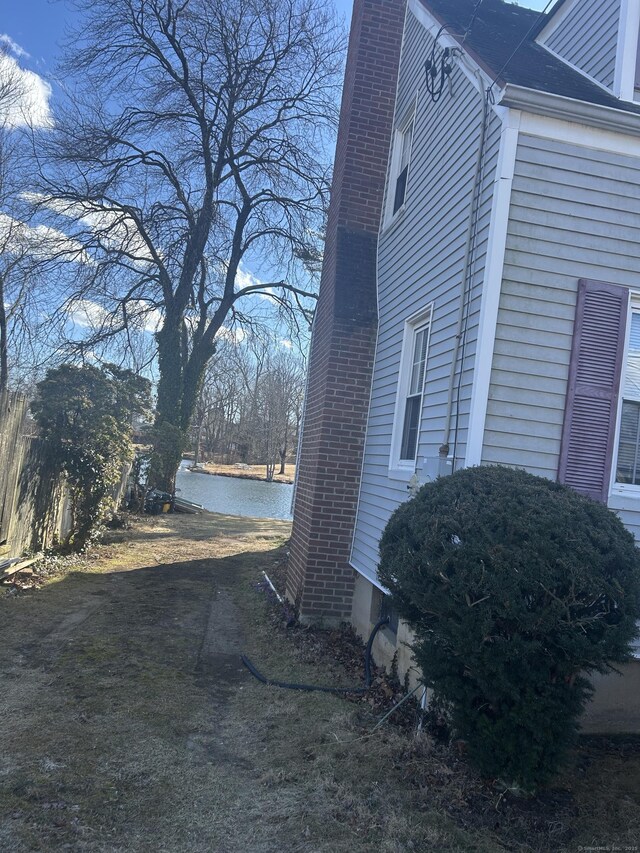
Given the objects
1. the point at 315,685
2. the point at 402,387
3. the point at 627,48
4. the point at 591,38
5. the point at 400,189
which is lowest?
the point at 315,685

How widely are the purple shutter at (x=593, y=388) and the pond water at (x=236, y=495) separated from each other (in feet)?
54.1

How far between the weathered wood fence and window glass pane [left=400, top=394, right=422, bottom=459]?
4.66 m

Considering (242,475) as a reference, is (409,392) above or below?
above

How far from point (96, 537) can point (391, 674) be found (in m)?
7.22

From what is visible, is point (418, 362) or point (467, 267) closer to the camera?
point (467, 267)

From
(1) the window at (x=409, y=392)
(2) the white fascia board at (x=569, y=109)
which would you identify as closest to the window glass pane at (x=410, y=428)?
(1) the window at (x=409, y=392)

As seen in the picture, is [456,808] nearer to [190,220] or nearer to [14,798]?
[14,798]

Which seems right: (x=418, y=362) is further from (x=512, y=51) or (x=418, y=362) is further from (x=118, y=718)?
(x=118, y=718)

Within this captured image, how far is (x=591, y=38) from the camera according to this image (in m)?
6.00

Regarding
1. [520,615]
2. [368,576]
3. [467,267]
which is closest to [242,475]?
[368,576]

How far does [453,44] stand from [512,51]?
652 millimetres

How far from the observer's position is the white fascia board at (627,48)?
5.37m

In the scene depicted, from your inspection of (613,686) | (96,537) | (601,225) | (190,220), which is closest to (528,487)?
(613,686)

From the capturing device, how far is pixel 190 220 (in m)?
19.5
